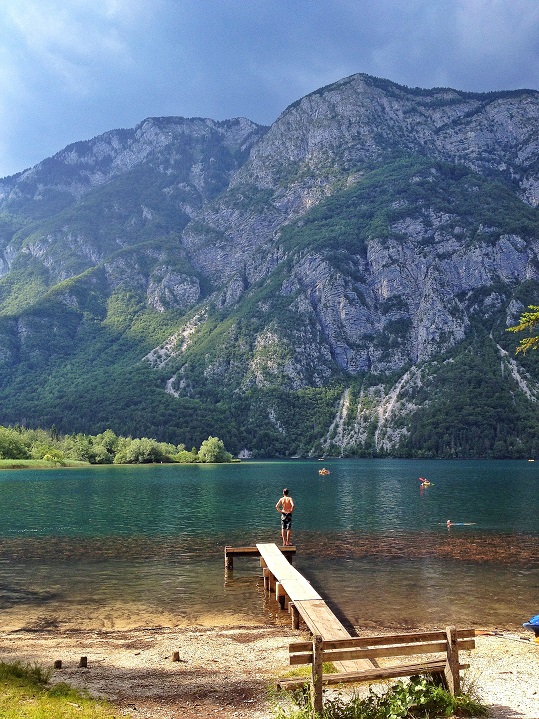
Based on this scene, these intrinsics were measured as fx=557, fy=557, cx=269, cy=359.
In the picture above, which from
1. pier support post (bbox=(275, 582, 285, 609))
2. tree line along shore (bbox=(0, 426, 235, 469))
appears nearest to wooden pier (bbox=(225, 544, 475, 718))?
pier support post (bbox=(275, 582, 285, 609))

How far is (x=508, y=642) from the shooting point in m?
19.9

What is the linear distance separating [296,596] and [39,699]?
1240 cm

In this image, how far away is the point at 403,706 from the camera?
12.1 meters

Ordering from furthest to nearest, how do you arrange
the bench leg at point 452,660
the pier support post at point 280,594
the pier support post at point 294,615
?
1. the pier support post at point 280,594
2. the pier support post at point 294,615
3. the bench leg at point 452,660

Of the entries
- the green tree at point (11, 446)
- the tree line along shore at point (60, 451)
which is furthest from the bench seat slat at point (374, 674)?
the green tree at point (11, 446)

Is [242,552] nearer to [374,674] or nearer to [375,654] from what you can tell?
[374,674]

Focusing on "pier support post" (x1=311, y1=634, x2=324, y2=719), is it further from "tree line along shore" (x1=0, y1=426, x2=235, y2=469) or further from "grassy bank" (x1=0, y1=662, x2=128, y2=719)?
"tree line along shore" (x1=0, y1=426, x2=235, y2=469)

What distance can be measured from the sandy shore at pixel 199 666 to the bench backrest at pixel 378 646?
5.43ft

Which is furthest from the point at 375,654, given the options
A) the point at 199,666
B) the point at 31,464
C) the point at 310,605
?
the point at 31,464

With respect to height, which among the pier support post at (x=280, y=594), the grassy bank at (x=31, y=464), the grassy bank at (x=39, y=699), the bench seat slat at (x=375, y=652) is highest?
the bench seat slat at (x=375, y=652)

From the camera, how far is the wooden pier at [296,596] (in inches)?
737

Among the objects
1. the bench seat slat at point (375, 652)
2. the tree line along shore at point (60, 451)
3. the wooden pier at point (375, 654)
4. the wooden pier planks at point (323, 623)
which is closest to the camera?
the wooden pier at point (375, 654)

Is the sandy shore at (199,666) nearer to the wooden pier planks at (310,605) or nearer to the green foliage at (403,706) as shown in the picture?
the green foliage at (403,706)

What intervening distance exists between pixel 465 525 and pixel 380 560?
20.7 m
